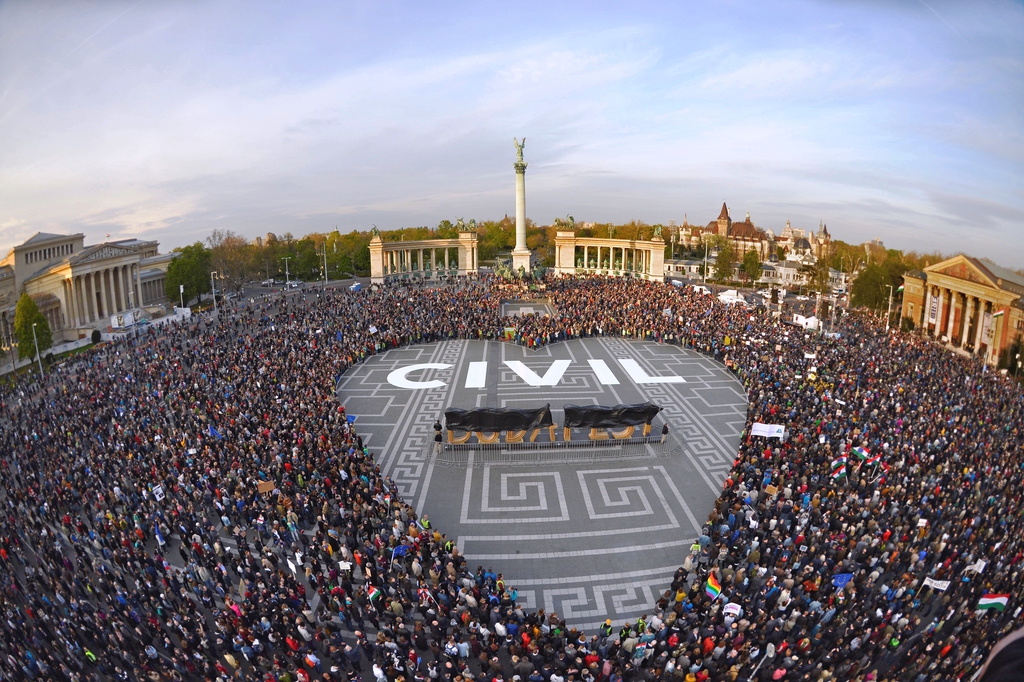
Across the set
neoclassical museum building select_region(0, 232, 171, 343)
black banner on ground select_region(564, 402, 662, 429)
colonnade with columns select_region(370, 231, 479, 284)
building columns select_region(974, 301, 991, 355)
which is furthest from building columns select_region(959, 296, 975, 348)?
neoclassical museum building select_region(0, 232, 171, 343)

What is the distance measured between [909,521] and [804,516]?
3.11m

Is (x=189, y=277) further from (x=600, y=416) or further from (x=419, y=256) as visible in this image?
(x=600, y=416)

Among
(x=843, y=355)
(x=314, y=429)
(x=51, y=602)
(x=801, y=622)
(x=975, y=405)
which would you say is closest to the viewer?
(x=801, y=622)

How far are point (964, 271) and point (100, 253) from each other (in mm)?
80538

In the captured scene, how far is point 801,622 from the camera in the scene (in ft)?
40.1

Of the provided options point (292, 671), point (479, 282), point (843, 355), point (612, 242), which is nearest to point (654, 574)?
point (292, 671)

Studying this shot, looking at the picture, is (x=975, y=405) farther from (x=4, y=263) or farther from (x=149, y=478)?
(x=4, y=263)

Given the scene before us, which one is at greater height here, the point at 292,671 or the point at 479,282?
the point at 479,282

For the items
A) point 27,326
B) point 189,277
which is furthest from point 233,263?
point 27,326

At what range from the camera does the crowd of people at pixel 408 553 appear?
11531 millimetres

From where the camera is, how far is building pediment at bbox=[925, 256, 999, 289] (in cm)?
4216

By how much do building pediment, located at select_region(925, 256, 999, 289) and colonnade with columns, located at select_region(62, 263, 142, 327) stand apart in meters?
78.3

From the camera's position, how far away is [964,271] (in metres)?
45.0

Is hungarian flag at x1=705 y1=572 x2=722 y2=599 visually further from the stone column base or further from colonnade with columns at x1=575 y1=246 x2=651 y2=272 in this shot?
colonnade with columns at x1=575 y1=246 x2=651 y2=272
